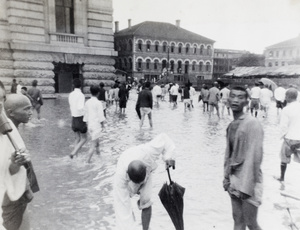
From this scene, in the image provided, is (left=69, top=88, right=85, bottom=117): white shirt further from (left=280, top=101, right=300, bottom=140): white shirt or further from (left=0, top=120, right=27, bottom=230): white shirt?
(left=0, top=120, right=27, bottom=230): white shirt

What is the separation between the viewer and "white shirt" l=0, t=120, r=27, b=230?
2.48 metres

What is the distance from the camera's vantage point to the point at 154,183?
620cm

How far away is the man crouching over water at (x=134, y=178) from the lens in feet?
10.8

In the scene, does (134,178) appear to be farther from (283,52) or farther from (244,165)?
(283,52)

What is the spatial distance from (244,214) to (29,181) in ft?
7.64

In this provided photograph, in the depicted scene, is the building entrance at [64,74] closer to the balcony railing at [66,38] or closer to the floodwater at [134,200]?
the balcony railing at [66,38]

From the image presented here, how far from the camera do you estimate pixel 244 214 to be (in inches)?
142

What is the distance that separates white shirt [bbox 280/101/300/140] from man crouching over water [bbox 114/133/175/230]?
3.05 m

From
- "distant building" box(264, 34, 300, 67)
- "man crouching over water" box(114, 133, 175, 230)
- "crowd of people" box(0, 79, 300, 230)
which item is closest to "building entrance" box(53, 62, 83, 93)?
"man crouching over water" box(114, 133, 175, 230)

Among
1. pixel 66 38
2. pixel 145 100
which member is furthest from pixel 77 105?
pixel 66 38

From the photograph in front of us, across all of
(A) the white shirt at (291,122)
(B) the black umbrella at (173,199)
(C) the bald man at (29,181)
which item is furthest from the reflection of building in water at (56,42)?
(B) the black umbrella at (173,199)

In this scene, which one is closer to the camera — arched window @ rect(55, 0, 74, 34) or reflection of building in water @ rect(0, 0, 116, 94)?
reflection of building in water @ rect(0, 0, 116, 94)

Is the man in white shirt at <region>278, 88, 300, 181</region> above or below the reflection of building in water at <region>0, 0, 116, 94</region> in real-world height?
→ below

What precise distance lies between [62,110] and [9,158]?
15.1 meters
